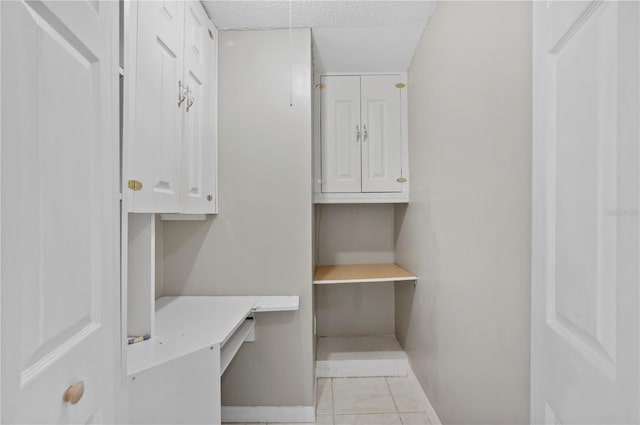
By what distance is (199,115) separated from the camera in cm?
191

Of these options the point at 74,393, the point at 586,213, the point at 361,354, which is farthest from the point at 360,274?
the point at 74,393

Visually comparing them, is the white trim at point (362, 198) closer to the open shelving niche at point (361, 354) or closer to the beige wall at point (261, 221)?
the open shelving niche at point (361, 354)

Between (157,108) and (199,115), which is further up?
(199,115)

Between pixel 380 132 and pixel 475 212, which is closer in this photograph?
pixel 475 212

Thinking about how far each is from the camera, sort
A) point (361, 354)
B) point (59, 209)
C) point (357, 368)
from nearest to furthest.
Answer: point (59, 209), point (357, 368), point (361, 354)

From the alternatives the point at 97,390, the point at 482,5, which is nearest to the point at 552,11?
the point at 482,5

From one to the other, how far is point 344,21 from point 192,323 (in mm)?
1926

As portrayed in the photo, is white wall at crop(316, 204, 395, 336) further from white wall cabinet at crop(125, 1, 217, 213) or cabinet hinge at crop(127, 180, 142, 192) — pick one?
cabinet hinge at crop(127, 180, 142, 192)

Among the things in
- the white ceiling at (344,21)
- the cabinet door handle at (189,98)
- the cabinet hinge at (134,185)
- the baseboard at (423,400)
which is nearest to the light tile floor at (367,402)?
the baseboard at (423,400)

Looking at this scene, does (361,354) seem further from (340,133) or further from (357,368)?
(340,133)

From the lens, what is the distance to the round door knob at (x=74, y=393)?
64cm

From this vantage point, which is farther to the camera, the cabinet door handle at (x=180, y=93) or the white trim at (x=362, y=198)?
the white trim at (x=362, y=198)

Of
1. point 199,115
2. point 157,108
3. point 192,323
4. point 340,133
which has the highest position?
point 340,133

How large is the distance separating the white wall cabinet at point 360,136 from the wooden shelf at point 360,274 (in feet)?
1.91
